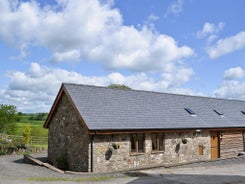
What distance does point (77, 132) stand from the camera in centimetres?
1986

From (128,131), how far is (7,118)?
26.5 meters

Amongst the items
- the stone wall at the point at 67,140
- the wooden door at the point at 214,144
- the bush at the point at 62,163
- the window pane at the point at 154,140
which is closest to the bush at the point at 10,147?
the stone wall at the point at 67,140

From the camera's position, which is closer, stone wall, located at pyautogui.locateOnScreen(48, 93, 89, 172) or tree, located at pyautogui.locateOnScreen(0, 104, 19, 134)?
stone wall, located at pyautogui.locateOnScreen(48, 93, 89, 172)

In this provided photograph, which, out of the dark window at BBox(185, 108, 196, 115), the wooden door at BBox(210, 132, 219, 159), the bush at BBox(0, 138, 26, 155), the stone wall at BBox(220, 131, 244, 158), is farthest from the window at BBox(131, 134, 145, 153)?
the bush at BBox(0, 138, 26, 155)

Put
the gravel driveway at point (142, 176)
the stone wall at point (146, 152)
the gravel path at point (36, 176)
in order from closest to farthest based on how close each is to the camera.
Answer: the gravel path at point (36, 176)
the gravel driveway at point (142, 176)
the stone wall at point (146, 152)

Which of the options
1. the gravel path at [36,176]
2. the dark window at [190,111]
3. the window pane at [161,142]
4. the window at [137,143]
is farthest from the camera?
the dark window at [190,111]

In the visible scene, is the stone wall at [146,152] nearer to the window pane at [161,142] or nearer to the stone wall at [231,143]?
the window pane at [161,142]

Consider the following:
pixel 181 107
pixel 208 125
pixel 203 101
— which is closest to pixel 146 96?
pixel 181 107

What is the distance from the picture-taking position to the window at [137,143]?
66.7 ft

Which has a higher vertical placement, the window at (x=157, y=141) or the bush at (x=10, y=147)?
the window at (x=157, y=141)

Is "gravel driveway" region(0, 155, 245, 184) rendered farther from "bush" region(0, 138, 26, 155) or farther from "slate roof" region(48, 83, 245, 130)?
"bush" region(0, 138, 26, 155)

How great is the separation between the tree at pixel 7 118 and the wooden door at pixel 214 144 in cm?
2749

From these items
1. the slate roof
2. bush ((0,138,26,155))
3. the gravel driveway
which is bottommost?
the gravel driveway

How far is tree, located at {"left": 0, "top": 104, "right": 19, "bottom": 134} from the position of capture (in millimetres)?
40562
